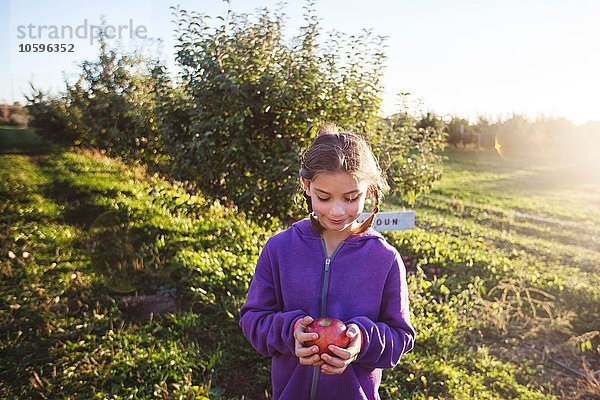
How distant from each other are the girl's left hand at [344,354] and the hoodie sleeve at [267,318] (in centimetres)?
17

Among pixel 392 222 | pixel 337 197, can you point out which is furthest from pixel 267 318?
pixel 392 222

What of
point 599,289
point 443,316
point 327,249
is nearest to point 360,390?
point 327,249

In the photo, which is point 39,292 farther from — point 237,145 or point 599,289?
point 599,289

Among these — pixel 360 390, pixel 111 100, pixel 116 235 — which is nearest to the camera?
pixel 360 390

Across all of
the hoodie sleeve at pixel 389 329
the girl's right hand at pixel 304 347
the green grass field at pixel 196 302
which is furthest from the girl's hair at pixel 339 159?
the green grass field at pixel 196 302

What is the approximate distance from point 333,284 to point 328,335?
28 centimetres

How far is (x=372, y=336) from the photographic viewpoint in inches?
64.4

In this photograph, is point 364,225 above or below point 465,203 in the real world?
above

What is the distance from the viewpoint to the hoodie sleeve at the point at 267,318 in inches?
65.9

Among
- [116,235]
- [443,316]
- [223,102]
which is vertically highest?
[223,102]

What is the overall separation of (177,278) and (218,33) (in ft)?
8.55

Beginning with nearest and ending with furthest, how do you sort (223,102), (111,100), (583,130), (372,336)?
(372,336)
(223,102)
(111,100)
(583,130)

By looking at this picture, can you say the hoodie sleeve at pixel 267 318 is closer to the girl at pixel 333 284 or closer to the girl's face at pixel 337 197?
the girl at pixel 333 284

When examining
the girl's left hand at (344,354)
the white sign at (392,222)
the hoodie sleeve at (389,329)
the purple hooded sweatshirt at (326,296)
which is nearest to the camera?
the girl's left hand at (344,354)
